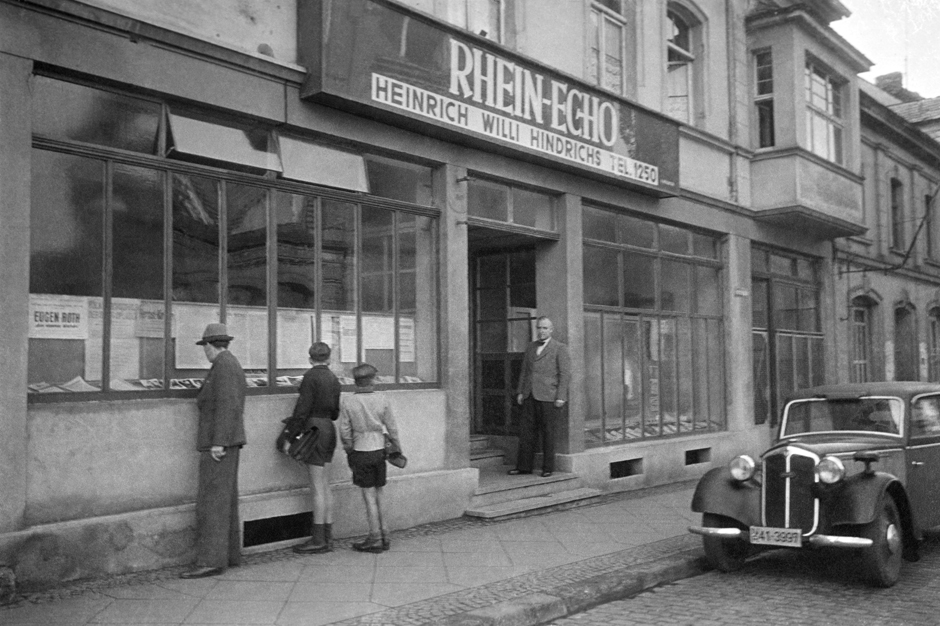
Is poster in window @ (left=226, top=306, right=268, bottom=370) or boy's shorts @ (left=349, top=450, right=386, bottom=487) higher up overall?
poster in window @ (left=226, top=306, right=268, bottom=370)

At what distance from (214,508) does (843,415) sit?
5707 mm

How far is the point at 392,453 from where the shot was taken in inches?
317

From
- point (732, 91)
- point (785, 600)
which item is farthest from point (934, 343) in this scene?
point (785, 600)

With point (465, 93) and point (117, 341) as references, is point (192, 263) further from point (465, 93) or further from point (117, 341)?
point (465, 93)

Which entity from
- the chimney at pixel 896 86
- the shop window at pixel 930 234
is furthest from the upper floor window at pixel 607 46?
the chimney at pixel 896 86

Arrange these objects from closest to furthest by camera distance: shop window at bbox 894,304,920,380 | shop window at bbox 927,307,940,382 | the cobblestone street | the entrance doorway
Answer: the cobblestone street → the entrance doorway → shop window at bbox 894,304,920,380 → shop window at bbox 927,307,940,382

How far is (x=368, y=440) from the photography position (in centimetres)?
797

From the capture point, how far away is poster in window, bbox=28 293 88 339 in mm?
6809

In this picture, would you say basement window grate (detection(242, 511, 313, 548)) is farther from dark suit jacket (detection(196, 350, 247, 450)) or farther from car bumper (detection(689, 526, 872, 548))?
car bumper (detection(689, 526, 872, 548))

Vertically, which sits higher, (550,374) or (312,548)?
(550,374)

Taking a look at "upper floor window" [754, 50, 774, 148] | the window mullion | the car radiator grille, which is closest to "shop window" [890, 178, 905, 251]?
"upper floor window" [754, 50, 774, 148]

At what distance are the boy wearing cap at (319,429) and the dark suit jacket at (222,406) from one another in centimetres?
80

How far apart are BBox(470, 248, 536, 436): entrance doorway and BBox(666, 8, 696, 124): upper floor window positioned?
164 inches

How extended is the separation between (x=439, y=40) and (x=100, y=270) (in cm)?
436
